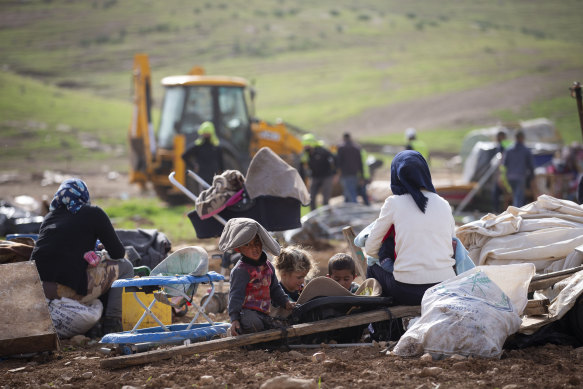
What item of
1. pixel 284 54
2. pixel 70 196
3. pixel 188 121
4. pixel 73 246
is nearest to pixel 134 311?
pixel 73 246

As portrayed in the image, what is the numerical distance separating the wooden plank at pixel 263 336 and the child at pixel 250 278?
0.44ft

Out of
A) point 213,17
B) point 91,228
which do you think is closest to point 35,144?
point 91,228

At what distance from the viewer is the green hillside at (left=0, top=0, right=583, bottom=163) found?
42531 millimetres

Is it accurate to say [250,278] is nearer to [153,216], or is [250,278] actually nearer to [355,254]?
[355,254]

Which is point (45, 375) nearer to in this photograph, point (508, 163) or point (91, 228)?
point (91, 228)

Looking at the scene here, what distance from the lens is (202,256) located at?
608 cm

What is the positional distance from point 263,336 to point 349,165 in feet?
33.3

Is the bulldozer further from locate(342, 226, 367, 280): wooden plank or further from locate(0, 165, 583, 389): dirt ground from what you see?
locate(0, 165, 583, 389): dirt ground

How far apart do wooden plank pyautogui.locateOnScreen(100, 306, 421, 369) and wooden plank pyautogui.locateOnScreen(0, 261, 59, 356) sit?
0.83m

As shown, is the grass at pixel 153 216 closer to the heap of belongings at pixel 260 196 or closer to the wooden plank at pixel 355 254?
the heap of belongings at pixel 260 196

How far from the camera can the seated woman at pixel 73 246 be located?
20.7 feet

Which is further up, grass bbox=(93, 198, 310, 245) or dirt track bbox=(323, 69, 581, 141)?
dirt track bbox=(323, 69, 581, 141)

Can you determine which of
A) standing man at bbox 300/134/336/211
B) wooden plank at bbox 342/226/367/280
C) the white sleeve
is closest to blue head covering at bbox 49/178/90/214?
wooden plank at bbox 342/226/367/280

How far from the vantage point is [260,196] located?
7.47 meters
